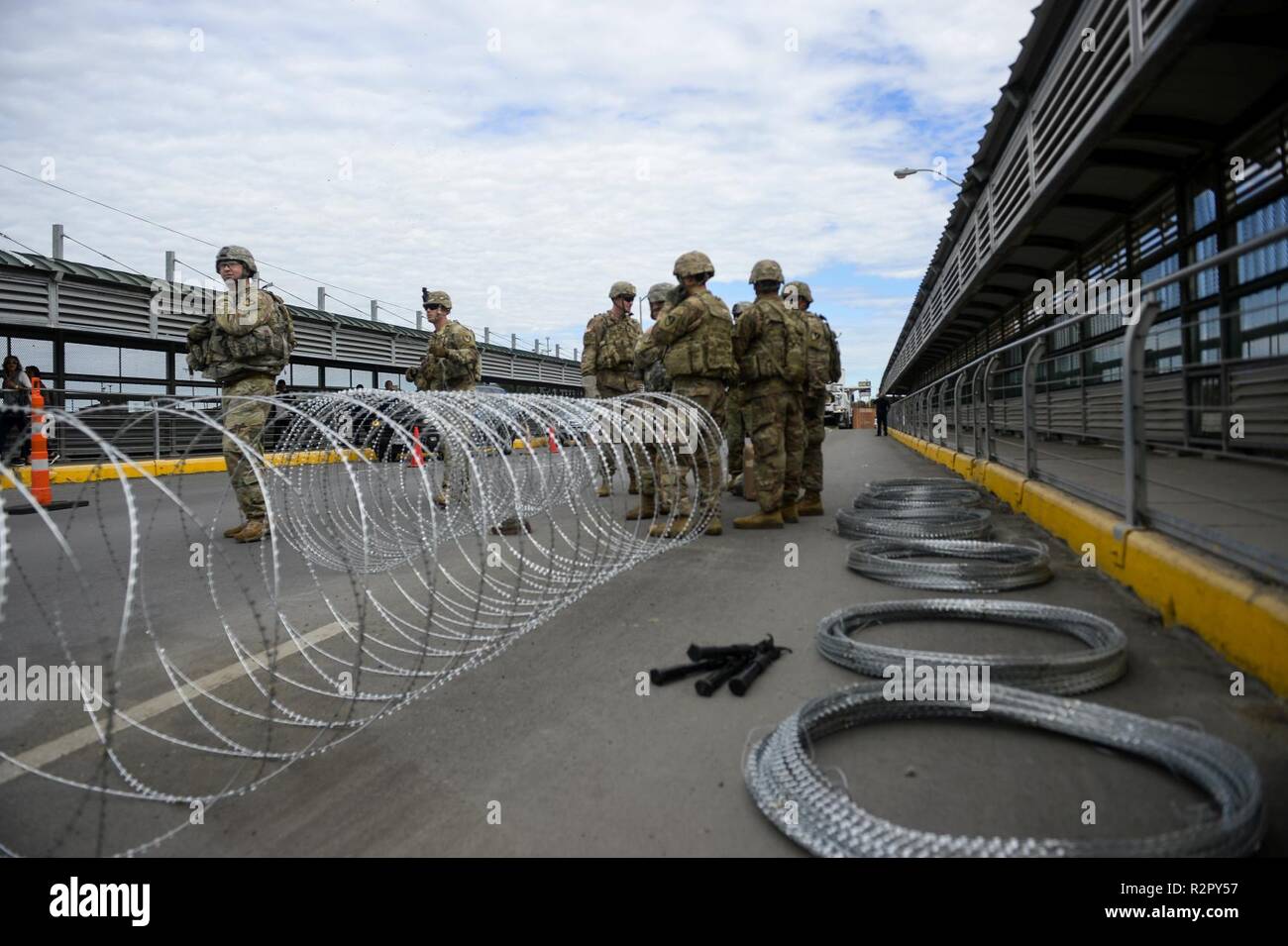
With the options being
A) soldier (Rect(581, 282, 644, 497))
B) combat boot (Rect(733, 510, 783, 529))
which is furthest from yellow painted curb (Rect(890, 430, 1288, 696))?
soldier (Rect(581, 282, 644, 497))

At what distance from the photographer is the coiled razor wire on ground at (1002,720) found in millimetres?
1861

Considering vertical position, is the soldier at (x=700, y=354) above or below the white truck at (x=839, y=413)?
below

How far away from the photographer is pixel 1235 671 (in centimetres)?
313

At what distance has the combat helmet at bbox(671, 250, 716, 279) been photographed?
7.12 meters

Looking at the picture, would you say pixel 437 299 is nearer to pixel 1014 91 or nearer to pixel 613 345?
pixel 613 345

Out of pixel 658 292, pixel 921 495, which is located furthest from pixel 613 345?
pixel 921 495

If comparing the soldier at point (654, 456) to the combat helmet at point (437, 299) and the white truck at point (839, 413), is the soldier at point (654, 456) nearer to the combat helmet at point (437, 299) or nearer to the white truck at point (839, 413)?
the combat helmet at point (437, 299)

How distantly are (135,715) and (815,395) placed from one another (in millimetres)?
7054

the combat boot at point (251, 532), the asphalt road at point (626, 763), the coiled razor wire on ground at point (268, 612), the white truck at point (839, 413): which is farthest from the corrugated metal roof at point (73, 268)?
the white truck at point (839, 413)

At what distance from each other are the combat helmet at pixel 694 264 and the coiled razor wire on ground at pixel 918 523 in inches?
101

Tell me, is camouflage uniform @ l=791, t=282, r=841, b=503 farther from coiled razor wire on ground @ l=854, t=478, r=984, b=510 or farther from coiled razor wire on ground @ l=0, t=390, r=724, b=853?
coiled razor wire on ground @ l=0, t=390, r=724, b=853

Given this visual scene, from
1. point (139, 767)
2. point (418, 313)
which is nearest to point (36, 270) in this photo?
point (418, 313)

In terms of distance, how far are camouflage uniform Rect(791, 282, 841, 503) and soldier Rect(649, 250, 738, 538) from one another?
156cm
